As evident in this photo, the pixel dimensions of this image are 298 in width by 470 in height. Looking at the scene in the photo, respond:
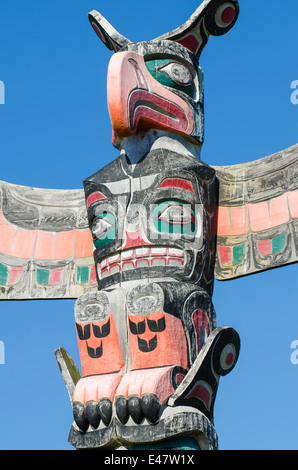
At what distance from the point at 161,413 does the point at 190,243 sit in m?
1.88

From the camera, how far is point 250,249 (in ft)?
32.2

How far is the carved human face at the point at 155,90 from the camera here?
955 cm

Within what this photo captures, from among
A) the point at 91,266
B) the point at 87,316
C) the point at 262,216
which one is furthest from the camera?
the point at 91,266

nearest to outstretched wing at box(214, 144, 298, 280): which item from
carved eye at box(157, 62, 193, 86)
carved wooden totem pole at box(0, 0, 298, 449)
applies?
carved wooden totem pole at box(0, 0, 298, 449)

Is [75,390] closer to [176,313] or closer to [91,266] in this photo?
[176,313]

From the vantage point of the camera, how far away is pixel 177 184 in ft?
31.3

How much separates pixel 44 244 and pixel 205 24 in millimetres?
3290

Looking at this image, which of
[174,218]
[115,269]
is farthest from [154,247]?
[115,269]

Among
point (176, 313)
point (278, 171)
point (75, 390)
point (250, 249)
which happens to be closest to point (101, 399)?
point (75, 390)

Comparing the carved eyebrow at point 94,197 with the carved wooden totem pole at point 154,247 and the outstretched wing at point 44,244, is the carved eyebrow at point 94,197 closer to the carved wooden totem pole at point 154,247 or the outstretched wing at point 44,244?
the carved wooden totem pole at point 154,247

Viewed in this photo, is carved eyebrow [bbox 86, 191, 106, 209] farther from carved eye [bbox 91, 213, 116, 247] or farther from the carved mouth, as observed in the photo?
the carved mouth

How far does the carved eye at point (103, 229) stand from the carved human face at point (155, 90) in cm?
92

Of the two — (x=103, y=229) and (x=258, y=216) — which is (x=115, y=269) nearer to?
(x=103, y=229)

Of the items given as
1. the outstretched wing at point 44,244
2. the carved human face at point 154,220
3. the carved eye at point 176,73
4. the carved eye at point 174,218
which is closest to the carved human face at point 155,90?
the carved eye at point 176,73
